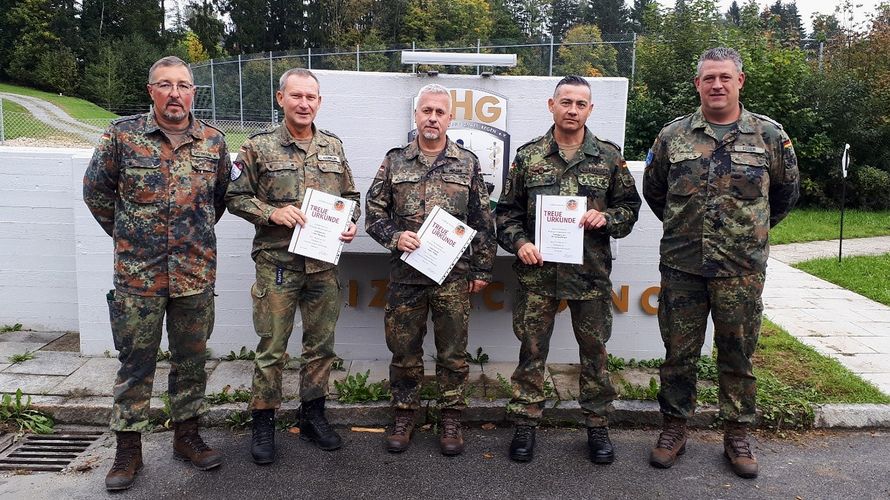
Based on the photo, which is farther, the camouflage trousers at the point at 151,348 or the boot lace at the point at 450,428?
the boot lace at the point at 450,428

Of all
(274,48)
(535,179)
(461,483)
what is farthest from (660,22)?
(274,48)

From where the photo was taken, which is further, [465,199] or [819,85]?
[819,85]

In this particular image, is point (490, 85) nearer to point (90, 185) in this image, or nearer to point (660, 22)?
point (90, 185)

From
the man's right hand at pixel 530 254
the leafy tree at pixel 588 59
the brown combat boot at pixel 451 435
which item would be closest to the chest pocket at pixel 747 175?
the man's right hand at pixel 530 254

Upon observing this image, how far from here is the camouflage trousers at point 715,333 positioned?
3631 mm

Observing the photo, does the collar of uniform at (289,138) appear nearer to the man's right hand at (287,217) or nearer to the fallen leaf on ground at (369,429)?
the man's right hand at (287,217)

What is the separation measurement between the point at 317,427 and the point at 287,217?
132 cm

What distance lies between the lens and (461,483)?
11.8 ft

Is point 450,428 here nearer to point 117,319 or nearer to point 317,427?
point 317,427

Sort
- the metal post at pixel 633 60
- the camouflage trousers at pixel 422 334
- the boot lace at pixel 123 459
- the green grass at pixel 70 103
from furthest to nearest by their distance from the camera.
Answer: the green grass at pixel 70 103 < the metal post at pixel 633 60 < the camouflage trousers at pixel 422 334 < the boot lace at pixel 123 459

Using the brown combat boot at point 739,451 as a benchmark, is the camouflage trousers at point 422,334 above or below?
above

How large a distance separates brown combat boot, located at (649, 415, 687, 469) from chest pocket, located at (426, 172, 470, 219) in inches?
69.6

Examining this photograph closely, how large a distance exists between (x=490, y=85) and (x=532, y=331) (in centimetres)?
188

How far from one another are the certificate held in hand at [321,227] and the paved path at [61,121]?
55.7 ft
